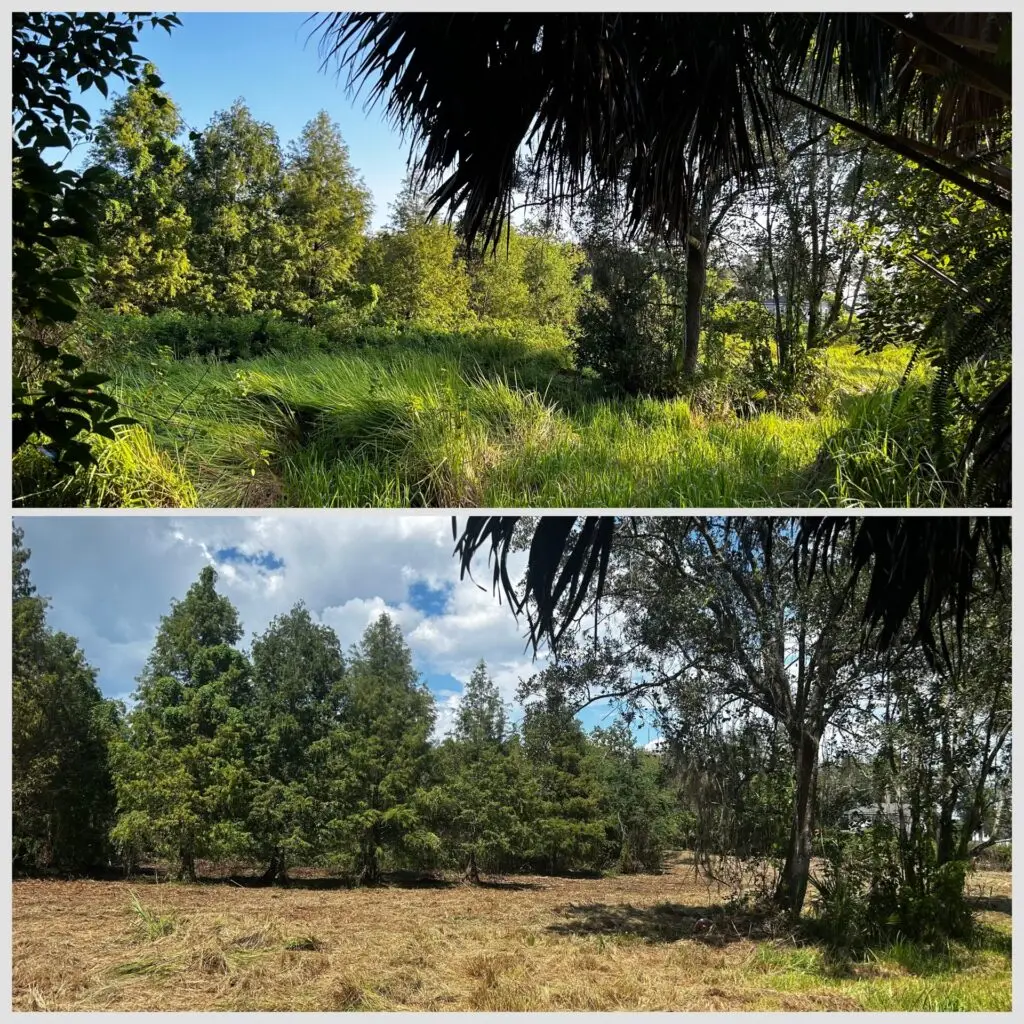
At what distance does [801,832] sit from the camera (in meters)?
2.57

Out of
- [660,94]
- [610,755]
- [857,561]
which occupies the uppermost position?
[660,94]

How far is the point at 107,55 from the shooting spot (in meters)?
2.28

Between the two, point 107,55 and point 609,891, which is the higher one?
point 107,55

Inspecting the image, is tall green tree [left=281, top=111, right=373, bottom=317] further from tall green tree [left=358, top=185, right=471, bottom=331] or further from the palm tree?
the palm tree

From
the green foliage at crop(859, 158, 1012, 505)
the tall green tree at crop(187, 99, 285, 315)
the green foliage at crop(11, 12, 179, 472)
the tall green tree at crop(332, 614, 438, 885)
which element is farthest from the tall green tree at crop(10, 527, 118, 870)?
the green foliage at crop(859, 158, 1012, 505)

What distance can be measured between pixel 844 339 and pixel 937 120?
0.75 meters

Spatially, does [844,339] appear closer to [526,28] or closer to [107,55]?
[526,28]

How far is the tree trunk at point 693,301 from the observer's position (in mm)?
2822

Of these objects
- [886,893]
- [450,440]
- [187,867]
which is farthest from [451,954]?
[450,440]

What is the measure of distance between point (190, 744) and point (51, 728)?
0.41m

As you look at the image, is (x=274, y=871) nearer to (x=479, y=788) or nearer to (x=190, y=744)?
(x=190, y=744)

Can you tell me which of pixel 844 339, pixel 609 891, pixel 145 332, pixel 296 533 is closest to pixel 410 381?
pixel 296 533

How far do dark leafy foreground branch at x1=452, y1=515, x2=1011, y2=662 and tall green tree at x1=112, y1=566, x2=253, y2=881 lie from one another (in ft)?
2.56

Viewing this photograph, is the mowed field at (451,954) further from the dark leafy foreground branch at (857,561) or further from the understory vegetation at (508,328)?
the understory vegetation at (508,328)
